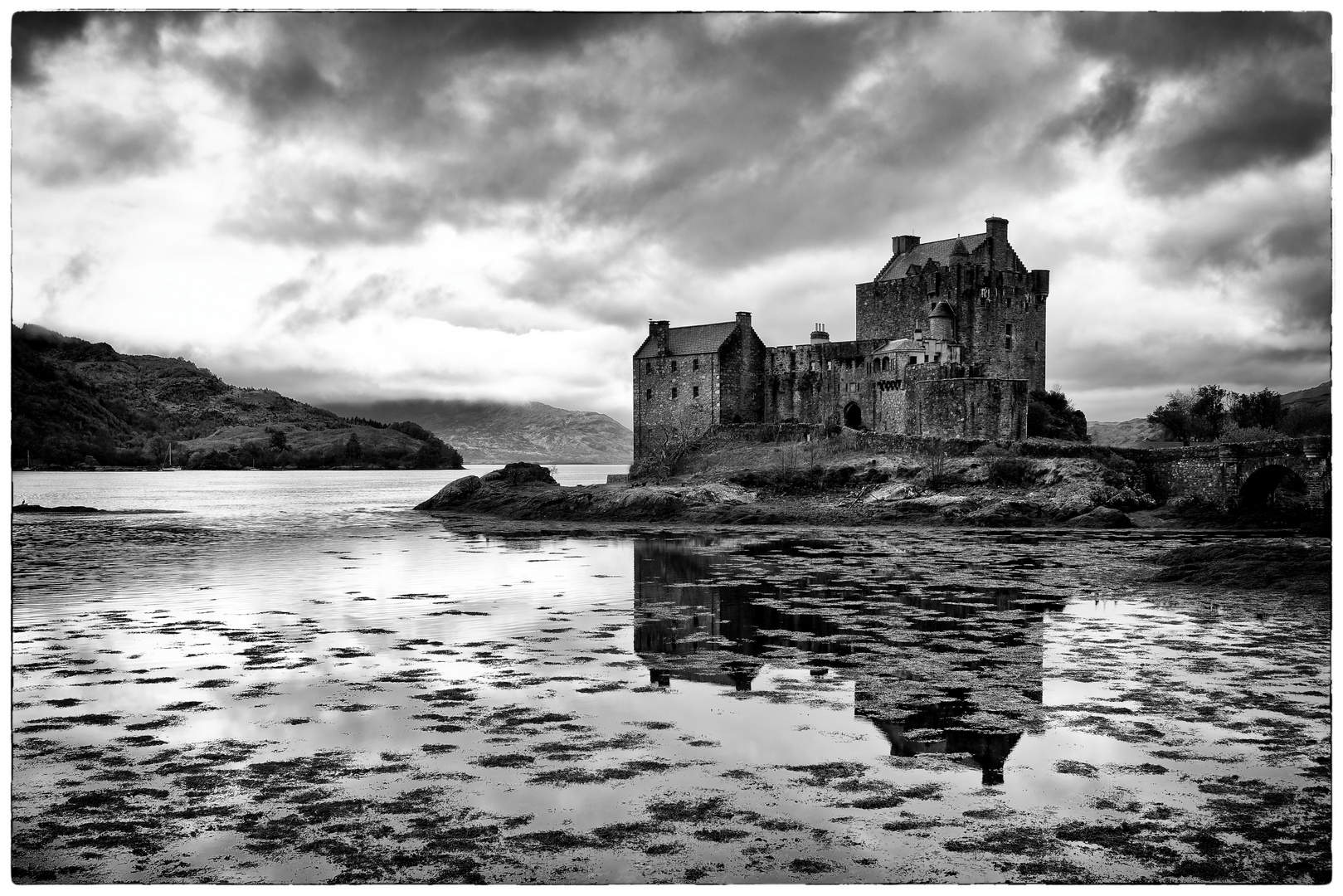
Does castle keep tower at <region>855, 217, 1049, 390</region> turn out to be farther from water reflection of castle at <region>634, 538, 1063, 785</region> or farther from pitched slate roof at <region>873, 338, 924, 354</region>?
water reflection of castle at <region>634, 538, 1063, 785</region>

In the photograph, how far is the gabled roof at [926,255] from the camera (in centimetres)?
4153

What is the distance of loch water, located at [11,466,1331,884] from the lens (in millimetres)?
4801

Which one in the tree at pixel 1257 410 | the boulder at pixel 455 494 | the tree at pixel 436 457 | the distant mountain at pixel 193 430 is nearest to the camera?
the tree at pixel 1257 410

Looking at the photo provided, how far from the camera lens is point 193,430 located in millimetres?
116875

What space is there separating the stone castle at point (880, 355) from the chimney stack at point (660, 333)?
7 centimetres

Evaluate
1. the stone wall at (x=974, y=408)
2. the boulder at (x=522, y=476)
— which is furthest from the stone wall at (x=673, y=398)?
the stone wall at (x=974, y=408)

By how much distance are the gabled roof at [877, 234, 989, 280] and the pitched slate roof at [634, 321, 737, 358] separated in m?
6.29

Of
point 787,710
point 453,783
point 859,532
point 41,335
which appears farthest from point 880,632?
point 859,532

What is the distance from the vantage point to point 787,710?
7625 millimetres

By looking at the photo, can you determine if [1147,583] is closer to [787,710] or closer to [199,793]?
[787,710]

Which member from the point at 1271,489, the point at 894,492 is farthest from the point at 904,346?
the point at 1271,489

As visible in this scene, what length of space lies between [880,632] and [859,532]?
15445mm

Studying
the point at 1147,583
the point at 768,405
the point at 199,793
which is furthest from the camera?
the point at 768,405

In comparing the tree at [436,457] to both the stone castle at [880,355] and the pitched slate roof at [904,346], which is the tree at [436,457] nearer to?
the stone castle at [880,355]
